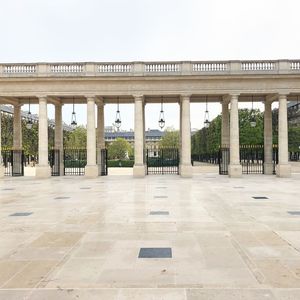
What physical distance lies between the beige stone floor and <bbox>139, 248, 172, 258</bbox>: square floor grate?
5.6 inches

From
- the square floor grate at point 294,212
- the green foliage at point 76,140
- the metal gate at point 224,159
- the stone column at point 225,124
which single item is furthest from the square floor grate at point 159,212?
the green foliage at point 76,140

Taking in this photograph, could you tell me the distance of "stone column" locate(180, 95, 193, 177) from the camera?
32.5 m

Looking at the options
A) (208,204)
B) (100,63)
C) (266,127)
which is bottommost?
(208,204)

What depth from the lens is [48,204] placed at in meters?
15.3

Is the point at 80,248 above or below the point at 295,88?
below

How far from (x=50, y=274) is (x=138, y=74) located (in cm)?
2760

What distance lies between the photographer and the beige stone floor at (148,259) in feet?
17.8

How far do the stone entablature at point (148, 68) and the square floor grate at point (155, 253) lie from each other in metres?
26.0

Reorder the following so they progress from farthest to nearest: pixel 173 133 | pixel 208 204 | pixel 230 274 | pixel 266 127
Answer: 1. pixel 173 133
2. pixel 266 127
3. pixel 208 204
4. pixel 230 274

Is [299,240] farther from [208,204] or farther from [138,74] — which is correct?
[138,74]

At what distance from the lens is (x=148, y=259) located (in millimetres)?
7012

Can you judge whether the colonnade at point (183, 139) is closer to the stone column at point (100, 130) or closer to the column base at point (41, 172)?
the column base at point (41, 172)

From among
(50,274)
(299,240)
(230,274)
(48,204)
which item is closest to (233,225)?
(299,240)

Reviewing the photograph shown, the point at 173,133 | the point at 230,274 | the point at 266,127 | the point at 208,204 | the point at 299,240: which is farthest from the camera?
the point at 173,133
